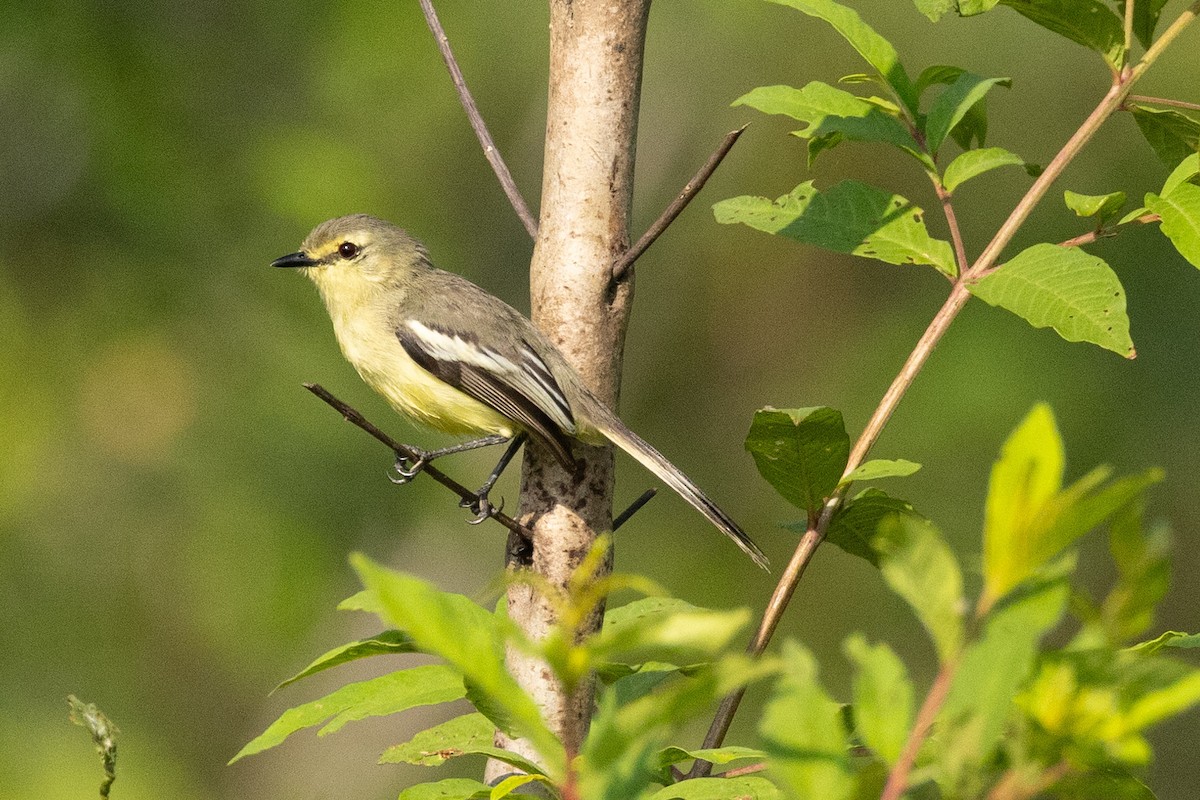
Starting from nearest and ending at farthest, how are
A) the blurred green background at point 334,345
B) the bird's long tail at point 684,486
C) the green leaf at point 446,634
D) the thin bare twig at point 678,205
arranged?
the green leaf at point 446,634 < the thin bare twig at point 678,205 < the bird's long tail at point 684,486 < the blurred green background at point 334,345

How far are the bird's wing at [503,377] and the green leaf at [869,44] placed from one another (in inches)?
44.8

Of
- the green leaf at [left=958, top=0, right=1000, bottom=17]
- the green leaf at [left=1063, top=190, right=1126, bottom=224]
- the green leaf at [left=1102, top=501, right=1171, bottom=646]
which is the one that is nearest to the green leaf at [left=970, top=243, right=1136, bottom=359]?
the green leaf at [left=1063, top=190, right=1126, bottom=224]

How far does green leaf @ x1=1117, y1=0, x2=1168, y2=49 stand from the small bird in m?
1.48

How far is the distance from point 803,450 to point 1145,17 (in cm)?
93

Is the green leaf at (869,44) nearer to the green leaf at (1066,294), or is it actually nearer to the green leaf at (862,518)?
the green leaf at (1066,294)

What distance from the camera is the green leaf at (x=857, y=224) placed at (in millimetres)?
2246

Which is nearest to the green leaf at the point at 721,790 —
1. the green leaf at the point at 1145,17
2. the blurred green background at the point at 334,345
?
the green leaf at the point at 1145,17

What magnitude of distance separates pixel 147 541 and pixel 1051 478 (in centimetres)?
1001

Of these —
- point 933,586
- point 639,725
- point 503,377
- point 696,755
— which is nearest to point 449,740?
point 696,755

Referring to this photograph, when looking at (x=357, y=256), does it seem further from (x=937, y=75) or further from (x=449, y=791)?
(x=449, y=791)

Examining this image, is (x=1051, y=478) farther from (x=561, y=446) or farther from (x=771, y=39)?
(x=771, y=39)

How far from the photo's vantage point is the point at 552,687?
246 centimetres

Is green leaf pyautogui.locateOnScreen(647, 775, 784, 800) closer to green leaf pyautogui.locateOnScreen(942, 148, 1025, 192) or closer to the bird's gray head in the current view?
green leaf pyautogui.locateOnScreen(942, 148, 1025, 192)

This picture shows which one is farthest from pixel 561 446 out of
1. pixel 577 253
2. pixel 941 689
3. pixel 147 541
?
pixel 147 541
